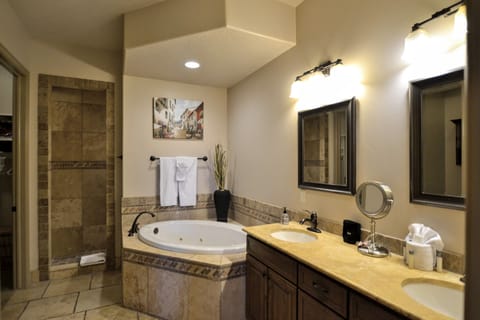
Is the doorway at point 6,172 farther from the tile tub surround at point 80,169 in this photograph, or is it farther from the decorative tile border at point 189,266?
the decorative tile border at point 189,266

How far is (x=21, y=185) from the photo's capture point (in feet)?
9.78

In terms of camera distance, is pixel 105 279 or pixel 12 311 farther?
pixel 105 279

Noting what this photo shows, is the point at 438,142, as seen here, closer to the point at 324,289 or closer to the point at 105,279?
the point at 324,289

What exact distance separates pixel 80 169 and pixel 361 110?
141 inches

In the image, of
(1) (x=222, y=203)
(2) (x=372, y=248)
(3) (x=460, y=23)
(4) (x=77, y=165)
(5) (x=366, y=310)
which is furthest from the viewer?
(4) (x=77, y=165)

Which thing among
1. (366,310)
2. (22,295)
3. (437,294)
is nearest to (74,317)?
(22,295)

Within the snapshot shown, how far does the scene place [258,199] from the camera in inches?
122

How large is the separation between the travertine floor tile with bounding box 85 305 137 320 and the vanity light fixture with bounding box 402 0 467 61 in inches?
113

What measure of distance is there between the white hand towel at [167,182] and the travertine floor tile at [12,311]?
165cm

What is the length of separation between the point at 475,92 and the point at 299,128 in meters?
1.95

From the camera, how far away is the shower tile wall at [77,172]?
362cm

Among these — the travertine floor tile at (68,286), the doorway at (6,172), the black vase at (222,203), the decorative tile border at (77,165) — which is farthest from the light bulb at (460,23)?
the doorway at (6,172)

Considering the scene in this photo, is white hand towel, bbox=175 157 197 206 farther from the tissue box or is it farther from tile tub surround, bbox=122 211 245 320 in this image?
the tissue box

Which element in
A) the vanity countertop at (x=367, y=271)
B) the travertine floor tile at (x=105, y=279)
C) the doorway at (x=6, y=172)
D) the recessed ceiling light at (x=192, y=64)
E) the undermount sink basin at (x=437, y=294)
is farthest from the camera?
the doorway at (x=6, y=172)
